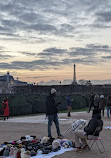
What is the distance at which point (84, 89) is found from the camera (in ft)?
144

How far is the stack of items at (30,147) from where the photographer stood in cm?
773

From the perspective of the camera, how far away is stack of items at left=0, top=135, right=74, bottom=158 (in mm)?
7732

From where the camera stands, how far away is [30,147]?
838cm

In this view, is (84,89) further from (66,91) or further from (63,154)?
(63,154)

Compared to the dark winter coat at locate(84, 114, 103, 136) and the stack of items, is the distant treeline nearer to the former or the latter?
the stack of items

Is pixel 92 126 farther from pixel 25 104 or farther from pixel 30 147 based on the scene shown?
pixel 25 104

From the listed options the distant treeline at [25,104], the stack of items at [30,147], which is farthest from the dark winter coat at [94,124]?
the distant treeline at [25,104]

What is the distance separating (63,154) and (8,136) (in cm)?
391

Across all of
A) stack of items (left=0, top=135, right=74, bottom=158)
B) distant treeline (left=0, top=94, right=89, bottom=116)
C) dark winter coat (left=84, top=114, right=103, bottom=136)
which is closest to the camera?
stack of items (left=0, top=135, right=74, bottom=158)

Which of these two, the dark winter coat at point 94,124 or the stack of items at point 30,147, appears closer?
the stack of items at point 30,147

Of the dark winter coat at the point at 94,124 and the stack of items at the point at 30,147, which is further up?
the dark winter coat at the point at 94,124

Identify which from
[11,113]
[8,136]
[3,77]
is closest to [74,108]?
[11,113]

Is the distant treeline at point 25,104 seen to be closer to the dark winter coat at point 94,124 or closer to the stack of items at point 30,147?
the stack of items at point 30,147

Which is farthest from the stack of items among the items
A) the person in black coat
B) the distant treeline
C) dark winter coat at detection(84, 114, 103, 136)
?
the distant treeline
